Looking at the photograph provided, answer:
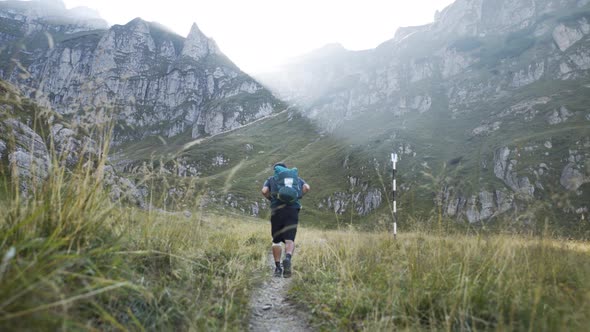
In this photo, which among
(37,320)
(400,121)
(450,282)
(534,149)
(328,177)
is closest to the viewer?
(37,320)

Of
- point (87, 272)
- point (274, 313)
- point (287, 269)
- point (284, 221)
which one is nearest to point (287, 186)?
point (284, 221)

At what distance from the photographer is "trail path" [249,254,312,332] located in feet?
12.1

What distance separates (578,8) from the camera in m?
180

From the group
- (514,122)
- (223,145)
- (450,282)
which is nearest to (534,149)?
(514,122)

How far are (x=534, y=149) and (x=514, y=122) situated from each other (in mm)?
28995

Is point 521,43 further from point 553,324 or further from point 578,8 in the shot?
point 553,324

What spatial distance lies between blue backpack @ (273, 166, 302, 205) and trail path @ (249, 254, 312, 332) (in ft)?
6.48

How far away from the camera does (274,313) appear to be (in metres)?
4.21

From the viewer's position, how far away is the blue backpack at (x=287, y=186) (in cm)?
679

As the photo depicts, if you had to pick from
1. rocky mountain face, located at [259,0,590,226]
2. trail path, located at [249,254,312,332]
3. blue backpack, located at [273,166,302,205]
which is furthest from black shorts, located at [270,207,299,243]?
rocky mountain face, located at [259,0,590,226]

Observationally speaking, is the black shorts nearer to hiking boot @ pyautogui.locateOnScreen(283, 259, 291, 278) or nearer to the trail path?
hiking boot @ pyautogui.locateOnScreen(283, 259, 291, 278)

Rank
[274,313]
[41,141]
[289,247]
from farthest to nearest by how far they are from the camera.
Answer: [289,247]
[274,313]
[41,141]

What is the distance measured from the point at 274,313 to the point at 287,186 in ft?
10.4

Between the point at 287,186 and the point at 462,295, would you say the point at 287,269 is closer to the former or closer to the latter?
the point at 287,186
